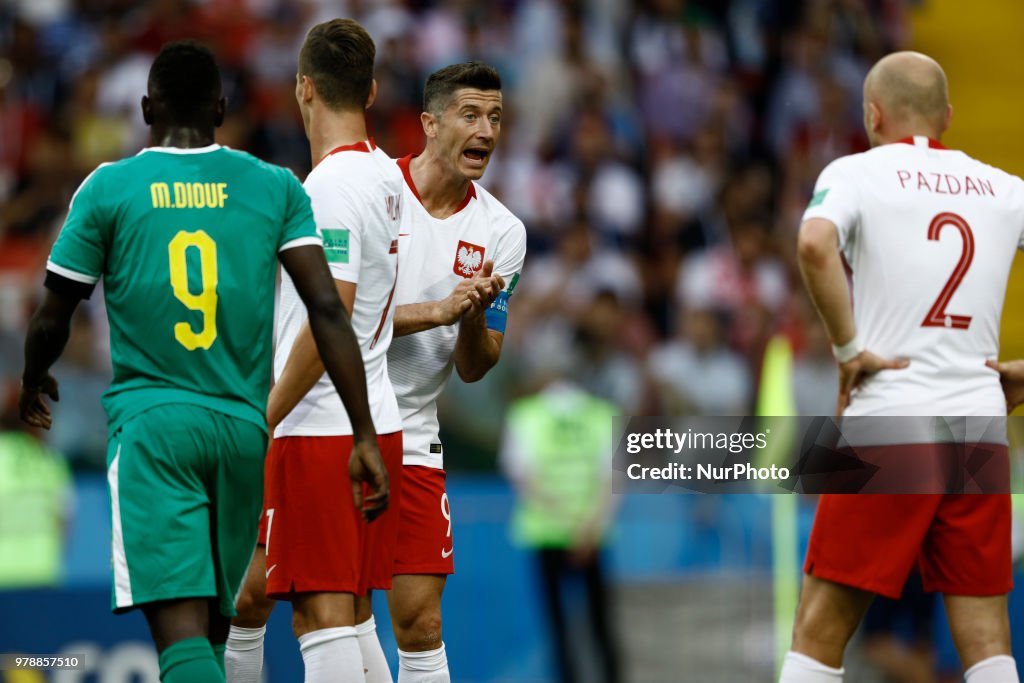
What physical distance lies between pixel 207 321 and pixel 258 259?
10.3 inches

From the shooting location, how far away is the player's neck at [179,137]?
493cm

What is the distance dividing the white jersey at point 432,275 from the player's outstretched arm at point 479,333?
10 centimetres

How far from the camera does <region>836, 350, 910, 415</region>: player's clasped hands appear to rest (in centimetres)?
588

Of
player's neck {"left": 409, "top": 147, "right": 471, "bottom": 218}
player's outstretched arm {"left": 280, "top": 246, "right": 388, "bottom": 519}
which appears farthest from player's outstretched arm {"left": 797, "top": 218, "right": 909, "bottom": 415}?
player's outstretched arm {"left": 280, "top": 246, "right": 388, "bottom": 519}

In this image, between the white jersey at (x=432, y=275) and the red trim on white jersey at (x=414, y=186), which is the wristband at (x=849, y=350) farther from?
the red trim on white jersey at (x=414, y=186)

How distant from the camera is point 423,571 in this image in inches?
238

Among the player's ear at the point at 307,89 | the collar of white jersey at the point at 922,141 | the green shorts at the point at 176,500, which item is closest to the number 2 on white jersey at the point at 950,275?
the collar of white jersey at the point at 922,141

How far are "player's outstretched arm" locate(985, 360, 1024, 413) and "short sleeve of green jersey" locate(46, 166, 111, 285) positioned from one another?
3.41m

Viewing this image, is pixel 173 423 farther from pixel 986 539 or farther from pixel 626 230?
pixel 626 230

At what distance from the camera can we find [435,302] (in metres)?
5.87

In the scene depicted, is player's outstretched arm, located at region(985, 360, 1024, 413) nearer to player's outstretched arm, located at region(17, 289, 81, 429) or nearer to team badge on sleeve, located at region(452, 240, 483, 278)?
team badge on sleeve, located at region(452, 240, 483, 278)

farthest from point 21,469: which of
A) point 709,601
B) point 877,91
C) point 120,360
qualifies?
point 877,91

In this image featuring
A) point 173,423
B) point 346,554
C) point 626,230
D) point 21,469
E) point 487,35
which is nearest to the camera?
point 173,423

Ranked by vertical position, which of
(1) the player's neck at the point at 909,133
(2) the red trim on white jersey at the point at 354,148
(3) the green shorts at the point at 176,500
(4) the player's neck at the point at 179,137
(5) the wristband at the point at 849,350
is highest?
(1) the player's neck at the point at 909,133
